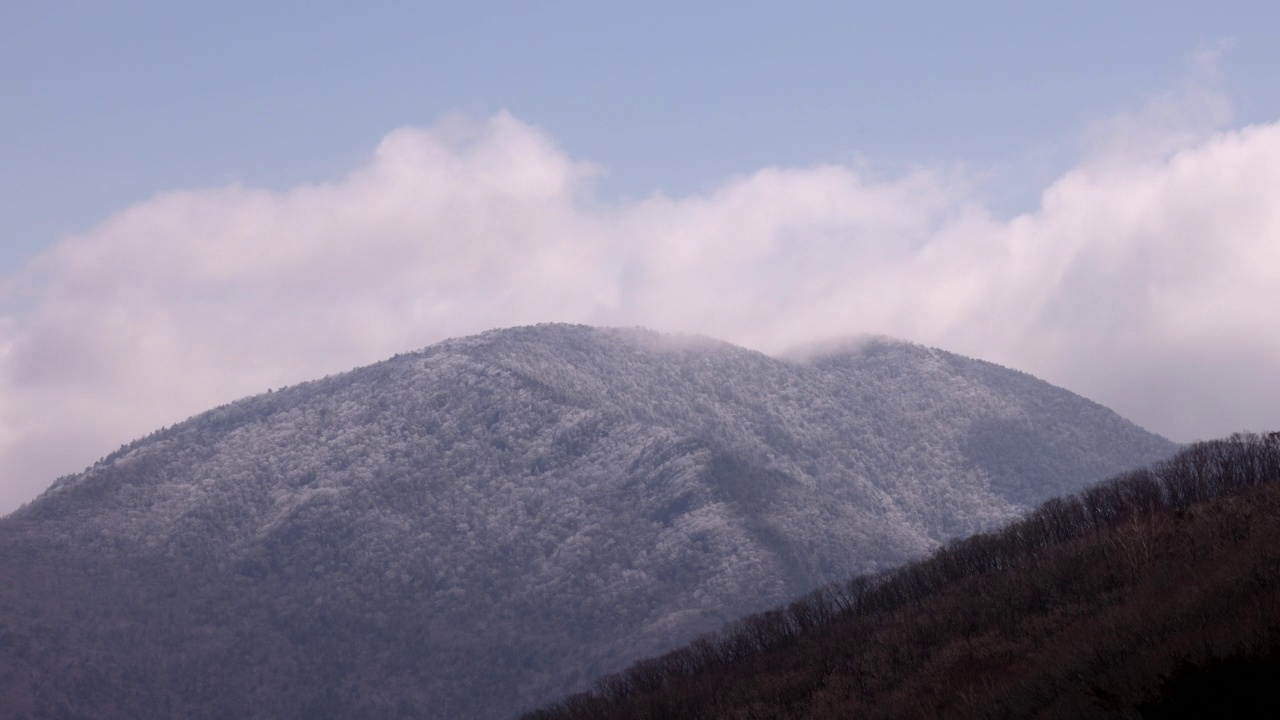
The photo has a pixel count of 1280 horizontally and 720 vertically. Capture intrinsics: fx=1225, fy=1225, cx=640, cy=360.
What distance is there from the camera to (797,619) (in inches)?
6993

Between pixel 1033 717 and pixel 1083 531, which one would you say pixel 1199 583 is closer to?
pixel 1033 717

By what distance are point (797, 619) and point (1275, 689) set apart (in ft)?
478

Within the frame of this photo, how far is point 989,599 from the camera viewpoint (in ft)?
382

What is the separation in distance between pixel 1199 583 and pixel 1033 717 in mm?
18307

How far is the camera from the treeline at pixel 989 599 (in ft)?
285

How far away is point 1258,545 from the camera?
65.4 m

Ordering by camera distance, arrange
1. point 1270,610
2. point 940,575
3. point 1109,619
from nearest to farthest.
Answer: point 1270,610 → point 1109,619 → point 940,575

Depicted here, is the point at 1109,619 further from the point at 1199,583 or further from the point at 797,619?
the point at 797,619

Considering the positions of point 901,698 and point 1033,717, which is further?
point 901,698

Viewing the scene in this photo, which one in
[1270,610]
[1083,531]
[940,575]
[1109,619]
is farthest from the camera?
[940,575]

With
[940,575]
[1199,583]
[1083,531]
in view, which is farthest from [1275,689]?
[940,575]

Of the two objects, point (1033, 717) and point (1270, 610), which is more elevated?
point (1270, 610)

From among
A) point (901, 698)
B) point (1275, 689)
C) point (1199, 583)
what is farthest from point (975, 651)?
point (1275, 689)

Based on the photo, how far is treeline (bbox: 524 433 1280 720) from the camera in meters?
86.9
